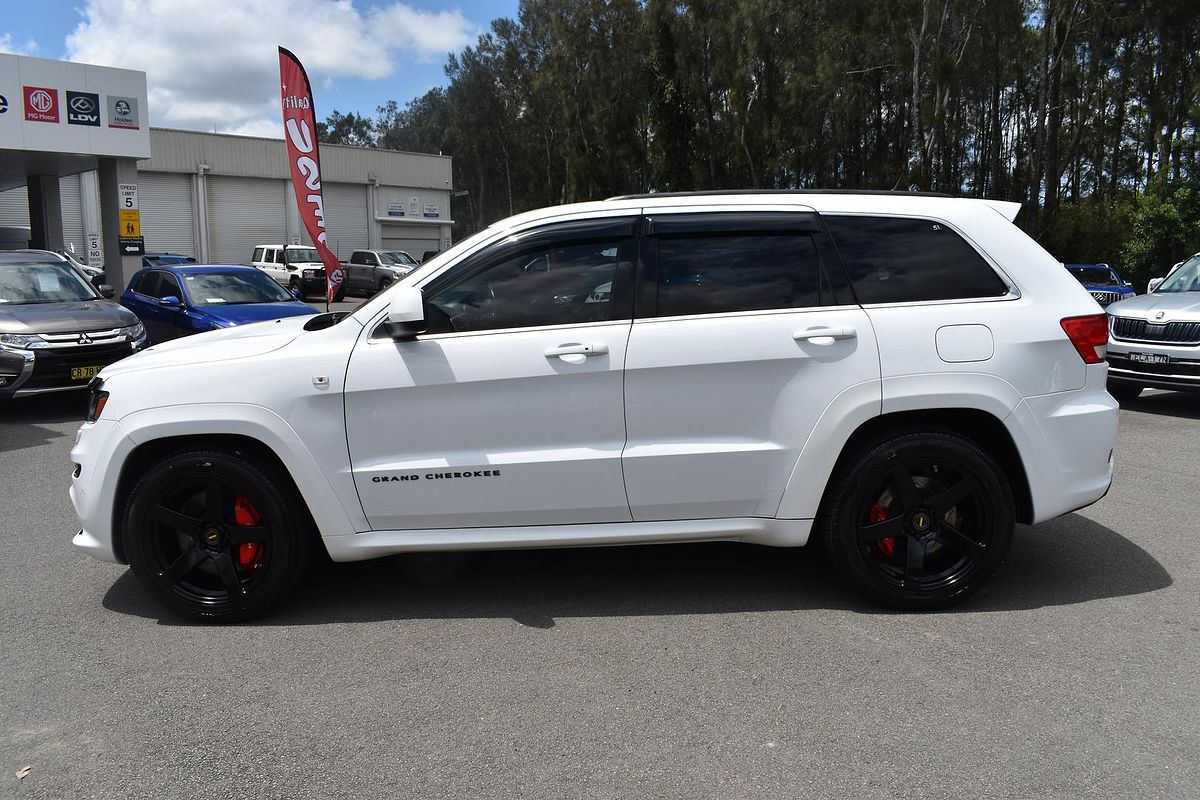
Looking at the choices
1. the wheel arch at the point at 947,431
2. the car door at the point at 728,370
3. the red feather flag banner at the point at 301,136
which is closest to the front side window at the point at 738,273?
the car door at the point at 728,370

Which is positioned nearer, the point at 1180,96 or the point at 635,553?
the point at 635,553

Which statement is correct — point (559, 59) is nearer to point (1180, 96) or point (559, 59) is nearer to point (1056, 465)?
point (1180, 96)

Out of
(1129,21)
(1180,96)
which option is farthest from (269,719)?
(1180,96)

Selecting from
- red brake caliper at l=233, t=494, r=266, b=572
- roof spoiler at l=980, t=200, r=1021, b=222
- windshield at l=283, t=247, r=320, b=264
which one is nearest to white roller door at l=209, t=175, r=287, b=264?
windshield at l=283, t=247, r=320, b=264

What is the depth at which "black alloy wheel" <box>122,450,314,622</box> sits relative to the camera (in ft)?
13.2

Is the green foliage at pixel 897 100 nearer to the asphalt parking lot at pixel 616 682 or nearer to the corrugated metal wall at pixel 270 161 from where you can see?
the corrugated metal wall at pixel 270 161

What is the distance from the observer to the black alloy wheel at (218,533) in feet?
13.2

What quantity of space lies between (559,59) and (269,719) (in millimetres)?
50186

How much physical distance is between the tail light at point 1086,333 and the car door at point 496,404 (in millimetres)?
1996

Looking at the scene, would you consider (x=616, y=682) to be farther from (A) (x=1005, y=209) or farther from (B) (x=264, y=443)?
(A) (x=1005, y=209)

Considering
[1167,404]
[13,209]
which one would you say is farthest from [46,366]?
[13,209]

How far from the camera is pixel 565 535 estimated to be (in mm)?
4031

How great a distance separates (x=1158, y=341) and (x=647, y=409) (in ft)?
25.5

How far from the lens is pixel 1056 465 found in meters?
4.05
